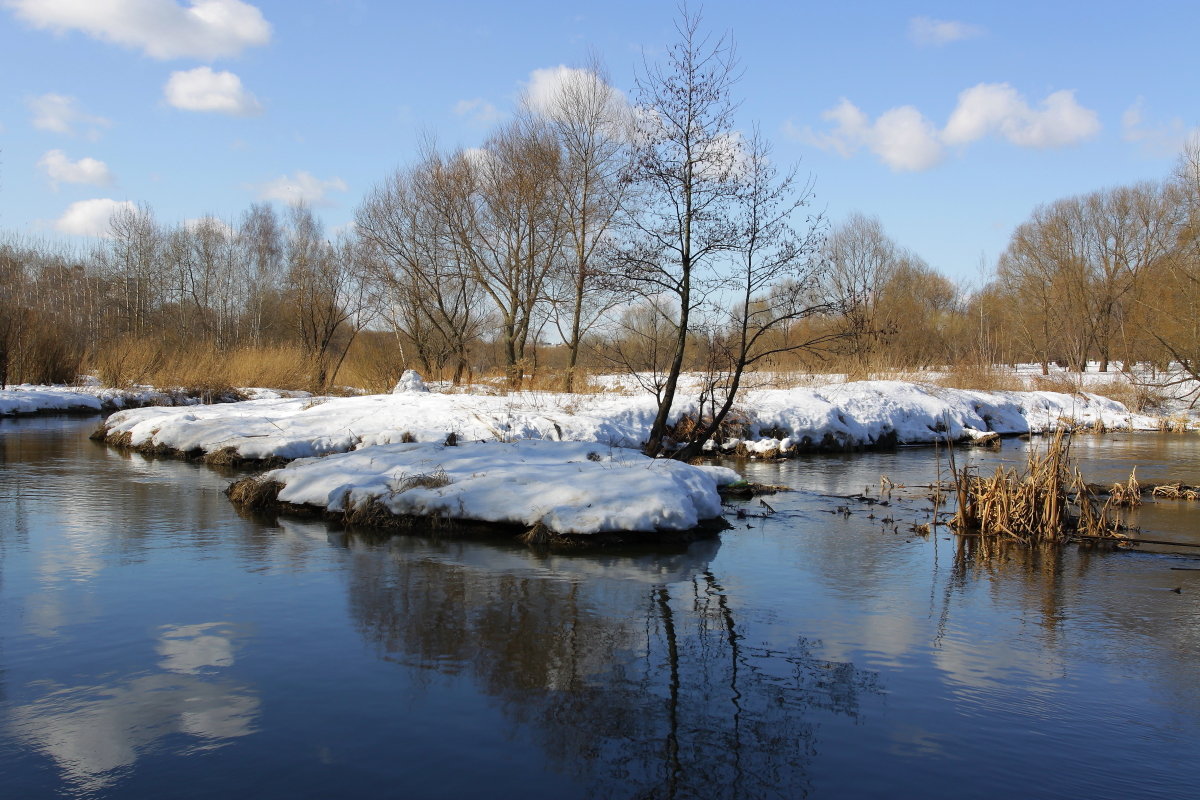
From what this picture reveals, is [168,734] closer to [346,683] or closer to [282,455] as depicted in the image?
[346,683]

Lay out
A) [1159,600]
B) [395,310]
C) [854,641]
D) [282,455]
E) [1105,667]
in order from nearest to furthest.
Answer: [1105,667] → [854,641] → [1159,600] → [282,455] → [395,310]

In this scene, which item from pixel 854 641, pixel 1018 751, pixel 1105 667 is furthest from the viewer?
pixel 854 641

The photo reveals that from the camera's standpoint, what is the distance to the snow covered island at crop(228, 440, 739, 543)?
978 centimetres

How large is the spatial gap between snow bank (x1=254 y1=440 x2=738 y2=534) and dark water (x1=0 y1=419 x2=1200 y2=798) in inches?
20.1

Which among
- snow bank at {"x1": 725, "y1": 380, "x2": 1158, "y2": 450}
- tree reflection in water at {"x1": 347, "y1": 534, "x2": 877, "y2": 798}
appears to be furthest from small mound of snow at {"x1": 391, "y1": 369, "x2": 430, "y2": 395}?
tree reflection in water at {"x1": 347, "y1": 534, "x2": 877, "y2": 798}

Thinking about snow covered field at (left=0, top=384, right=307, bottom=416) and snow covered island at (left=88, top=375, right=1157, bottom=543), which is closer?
snow covered island at (left=88, top=375, right=1157, bottom=543)

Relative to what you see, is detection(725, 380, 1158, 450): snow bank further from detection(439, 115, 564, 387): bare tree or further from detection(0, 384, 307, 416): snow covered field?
detection(0, 384, 307, 416): snow covered field

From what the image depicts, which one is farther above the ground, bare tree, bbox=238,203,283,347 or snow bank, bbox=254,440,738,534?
bare tree, bbox=238,203,283,347

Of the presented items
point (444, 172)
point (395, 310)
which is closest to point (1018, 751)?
point (444, 172)

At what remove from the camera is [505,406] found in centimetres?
1858

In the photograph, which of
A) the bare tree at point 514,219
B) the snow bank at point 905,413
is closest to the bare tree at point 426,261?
the bare tree at point 514,219

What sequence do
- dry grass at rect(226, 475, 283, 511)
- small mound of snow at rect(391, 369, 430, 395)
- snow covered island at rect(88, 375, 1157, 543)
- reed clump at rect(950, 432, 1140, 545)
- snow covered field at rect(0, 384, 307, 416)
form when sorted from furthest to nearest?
snow covered field at rect(0, 384, 307, 416), small mound of snow at rect(391, 369, 430, 395), dry grass at rect(226, 475, 283, 511), reed clump at rect(950, 432, 1140, 545), snow covered island at rect(88, 375, 1157, 543)

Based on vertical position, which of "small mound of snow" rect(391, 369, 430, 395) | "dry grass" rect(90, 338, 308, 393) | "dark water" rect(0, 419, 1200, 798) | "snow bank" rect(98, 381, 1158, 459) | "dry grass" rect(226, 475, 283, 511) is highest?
"dry grass" rect(90, 338, 308, 393)

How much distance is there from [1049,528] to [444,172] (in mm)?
21963
